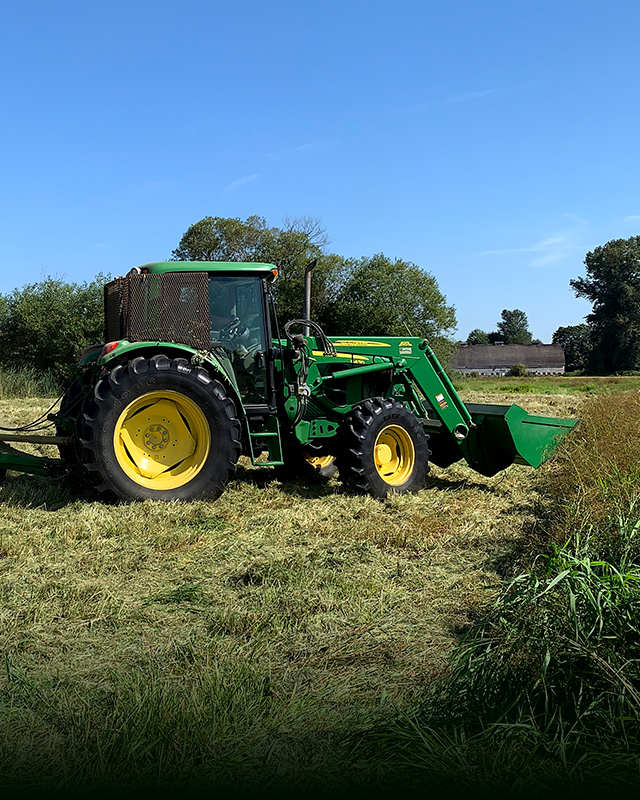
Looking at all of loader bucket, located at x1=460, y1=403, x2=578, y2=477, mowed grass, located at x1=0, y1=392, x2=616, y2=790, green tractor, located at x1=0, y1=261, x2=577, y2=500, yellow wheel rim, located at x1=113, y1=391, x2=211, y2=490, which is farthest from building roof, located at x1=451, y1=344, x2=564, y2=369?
mowed grass, located at x1=0, y1=392, x2=616, y2=790

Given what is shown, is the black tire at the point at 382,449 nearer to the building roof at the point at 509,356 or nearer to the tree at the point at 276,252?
the tree at the point at 276,252

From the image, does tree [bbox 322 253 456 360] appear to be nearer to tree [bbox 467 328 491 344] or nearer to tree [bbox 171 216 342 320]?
tree [bbox 171 216 342 320]

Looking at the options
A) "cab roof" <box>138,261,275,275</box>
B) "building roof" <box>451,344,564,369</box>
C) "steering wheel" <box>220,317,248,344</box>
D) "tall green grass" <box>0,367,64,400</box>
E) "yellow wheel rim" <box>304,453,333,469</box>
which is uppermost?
"building roof" <box>451,344,564,369</box>

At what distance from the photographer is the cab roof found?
22.6 feet

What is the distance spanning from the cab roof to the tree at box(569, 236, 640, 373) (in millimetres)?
60779

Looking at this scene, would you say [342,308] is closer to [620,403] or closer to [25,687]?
[620,403]

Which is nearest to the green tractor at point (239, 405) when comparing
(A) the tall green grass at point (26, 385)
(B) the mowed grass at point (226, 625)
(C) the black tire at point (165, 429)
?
(C) the black tire at point (165, 429)

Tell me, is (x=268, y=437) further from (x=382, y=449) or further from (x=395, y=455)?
(x=395, y=455)

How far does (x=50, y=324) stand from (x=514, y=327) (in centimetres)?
9751

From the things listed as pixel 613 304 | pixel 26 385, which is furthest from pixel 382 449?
pixel 613 304

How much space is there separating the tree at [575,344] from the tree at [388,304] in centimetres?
4456

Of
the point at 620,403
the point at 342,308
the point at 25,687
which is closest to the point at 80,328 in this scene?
the point at 342,308

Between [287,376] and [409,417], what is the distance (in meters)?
1.31

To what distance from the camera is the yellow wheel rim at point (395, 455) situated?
7.54 m
